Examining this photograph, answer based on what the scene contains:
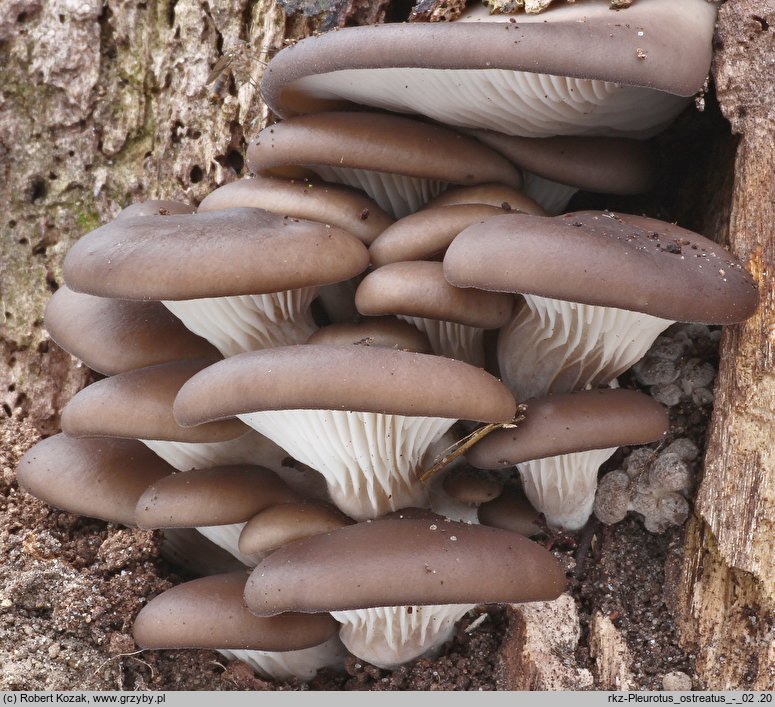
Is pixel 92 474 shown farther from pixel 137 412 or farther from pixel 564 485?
pixel 564 485

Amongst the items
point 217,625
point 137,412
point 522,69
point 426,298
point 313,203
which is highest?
point 522,69

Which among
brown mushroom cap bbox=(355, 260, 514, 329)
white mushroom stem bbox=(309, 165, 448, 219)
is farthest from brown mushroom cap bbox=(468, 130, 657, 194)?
brown mushroom cap bbox=(355, 260, 514, 329)

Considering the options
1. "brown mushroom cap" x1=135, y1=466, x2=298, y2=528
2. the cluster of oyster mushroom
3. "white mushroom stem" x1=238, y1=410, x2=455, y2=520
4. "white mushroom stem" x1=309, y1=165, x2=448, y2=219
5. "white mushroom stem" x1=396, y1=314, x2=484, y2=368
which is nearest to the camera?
the cluster of oyster mushroom

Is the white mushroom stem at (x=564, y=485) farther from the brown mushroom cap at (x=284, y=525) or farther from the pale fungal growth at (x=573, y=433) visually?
the brown mushroom cap at (x=284, y=525)

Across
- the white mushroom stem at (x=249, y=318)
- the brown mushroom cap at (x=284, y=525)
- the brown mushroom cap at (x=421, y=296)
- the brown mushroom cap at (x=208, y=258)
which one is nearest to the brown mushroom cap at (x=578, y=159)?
the brown mushroom cap at (x=421, y=296)

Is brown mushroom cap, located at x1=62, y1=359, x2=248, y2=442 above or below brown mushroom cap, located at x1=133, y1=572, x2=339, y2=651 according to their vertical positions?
above

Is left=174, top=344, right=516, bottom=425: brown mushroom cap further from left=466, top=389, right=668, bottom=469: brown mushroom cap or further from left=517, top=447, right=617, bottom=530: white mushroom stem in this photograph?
left=517, top=447, right=617, bottom=530: white mushroom stem

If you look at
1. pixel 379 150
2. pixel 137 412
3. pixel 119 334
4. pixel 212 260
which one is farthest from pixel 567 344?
pixel 119 334
